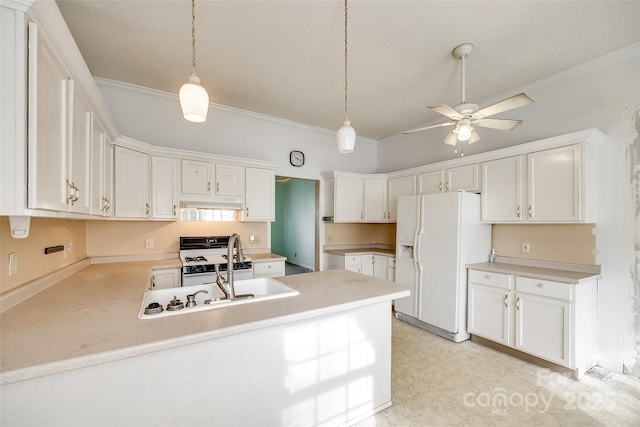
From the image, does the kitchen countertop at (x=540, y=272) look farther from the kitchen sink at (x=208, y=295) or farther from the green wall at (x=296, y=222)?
the green wall at (x=296, y=222)

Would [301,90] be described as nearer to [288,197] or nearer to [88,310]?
[88,310]

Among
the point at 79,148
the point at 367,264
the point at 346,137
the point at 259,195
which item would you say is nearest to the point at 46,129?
the point at 79,148

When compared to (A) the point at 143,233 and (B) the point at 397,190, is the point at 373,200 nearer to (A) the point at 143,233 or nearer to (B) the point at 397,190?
(B) the point at 397,190

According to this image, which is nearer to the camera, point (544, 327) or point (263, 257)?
point (544, 327)

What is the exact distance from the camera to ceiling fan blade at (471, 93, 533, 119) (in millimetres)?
1854

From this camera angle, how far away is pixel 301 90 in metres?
3.33

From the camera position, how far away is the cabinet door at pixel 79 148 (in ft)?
4.89

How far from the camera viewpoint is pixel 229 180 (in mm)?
3545

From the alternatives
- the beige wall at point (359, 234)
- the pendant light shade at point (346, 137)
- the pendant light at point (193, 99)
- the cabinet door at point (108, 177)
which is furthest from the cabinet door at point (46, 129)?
the beige wall at point (359, 234)

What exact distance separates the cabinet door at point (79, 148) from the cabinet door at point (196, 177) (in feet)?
4.58

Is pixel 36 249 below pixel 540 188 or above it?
below

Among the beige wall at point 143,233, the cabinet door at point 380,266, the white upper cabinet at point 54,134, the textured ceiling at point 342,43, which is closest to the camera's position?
the white upper cabinet at point 54,134

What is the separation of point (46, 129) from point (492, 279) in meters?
3.72

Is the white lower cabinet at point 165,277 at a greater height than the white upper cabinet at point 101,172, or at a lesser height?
lesser
